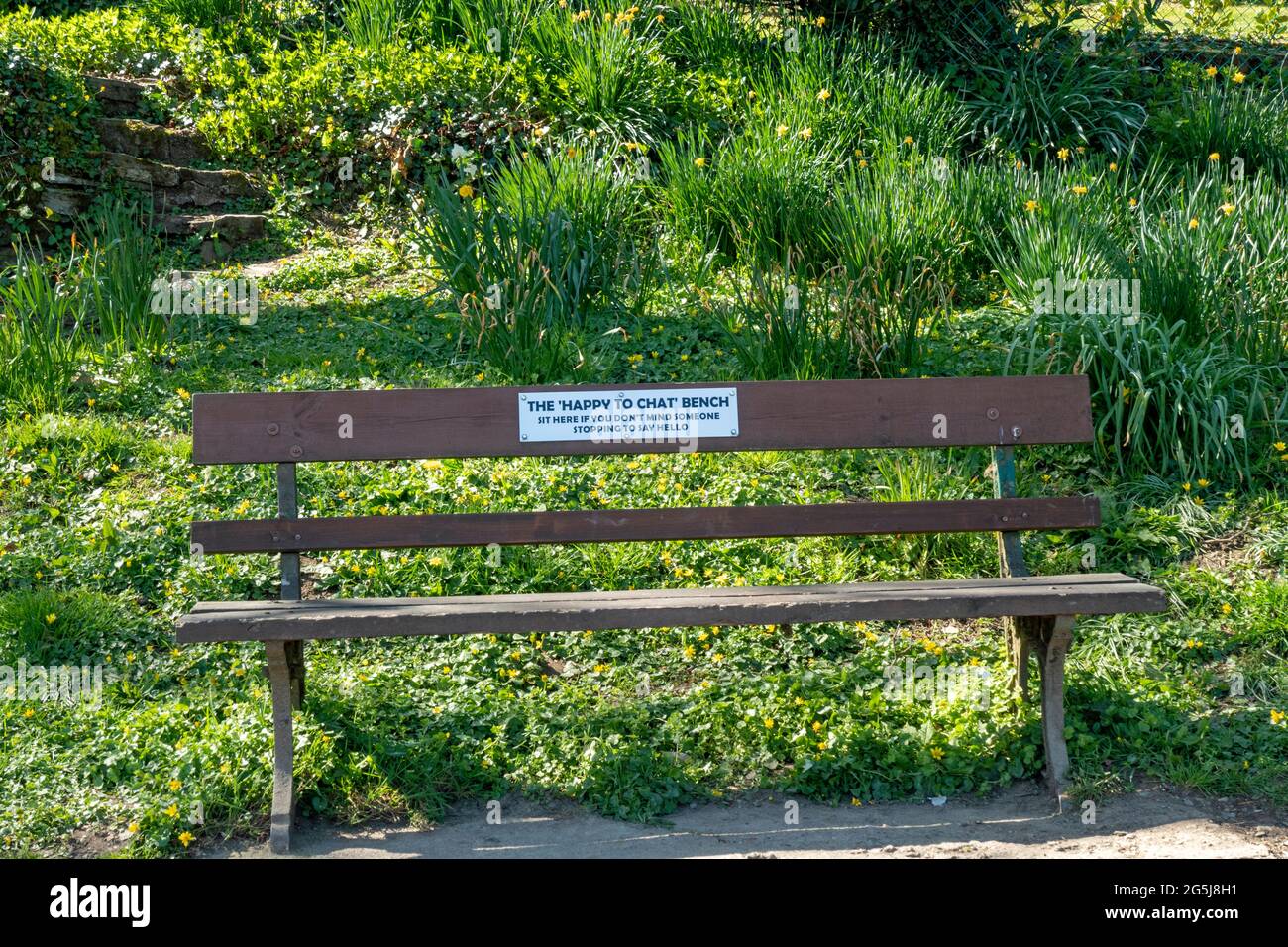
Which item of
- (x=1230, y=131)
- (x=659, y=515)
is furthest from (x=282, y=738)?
(x=1230, y=131)

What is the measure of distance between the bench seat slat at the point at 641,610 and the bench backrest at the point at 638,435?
234 mm

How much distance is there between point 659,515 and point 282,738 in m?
1.29

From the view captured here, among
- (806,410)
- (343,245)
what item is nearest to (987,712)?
(806,410)

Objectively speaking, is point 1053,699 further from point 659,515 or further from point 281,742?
point 281,742

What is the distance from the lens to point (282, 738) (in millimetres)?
3656

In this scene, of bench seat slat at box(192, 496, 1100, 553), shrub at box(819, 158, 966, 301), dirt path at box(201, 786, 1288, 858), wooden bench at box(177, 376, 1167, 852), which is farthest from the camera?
shrub at box(819, 158, 966, 301)

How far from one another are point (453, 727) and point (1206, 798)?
2.27 m

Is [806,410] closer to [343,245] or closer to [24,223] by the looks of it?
[343,245]

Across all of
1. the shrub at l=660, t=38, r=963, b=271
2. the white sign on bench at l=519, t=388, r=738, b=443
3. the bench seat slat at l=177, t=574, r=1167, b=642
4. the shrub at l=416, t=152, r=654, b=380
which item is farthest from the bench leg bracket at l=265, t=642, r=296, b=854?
the shrub at l=660, t=38, r=963, b=271

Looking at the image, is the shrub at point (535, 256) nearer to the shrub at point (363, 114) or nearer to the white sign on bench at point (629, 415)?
the shrub at point (363, 114)

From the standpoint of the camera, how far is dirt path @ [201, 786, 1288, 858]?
137 inches

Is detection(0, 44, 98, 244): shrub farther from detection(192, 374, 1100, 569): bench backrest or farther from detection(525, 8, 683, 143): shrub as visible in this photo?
detection(192, 374, 1100, 569): bench backrest

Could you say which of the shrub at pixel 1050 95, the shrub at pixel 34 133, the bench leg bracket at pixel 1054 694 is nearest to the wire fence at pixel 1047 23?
the shrub at pixel 1050 95

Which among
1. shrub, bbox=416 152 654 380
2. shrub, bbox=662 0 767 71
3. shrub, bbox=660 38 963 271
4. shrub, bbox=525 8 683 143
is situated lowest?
shrub, bbox=416 152 654 380
